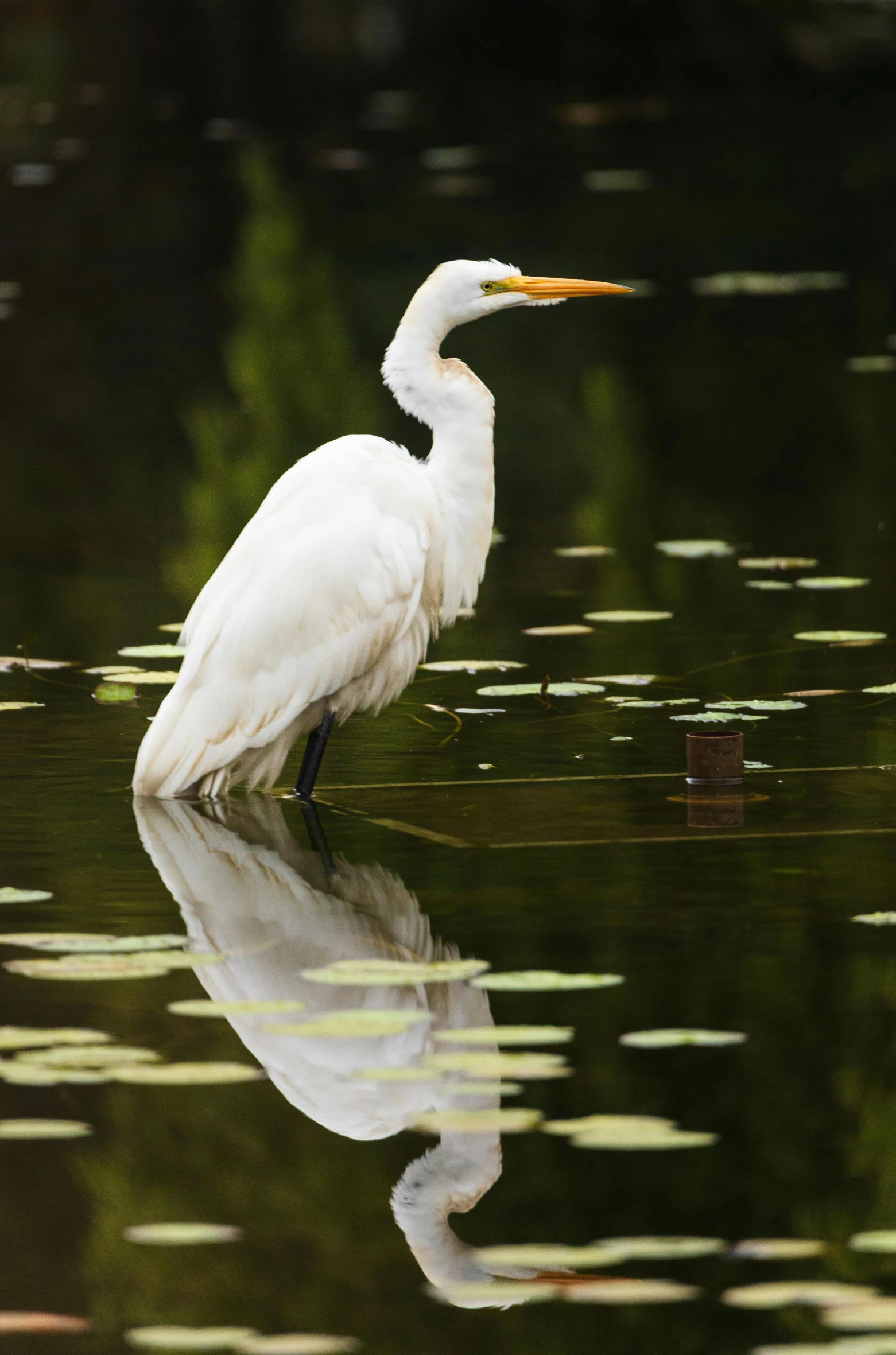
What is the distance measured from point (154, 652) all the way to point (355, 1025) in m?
3.60

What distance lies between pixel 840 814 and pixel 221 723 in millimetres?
1451

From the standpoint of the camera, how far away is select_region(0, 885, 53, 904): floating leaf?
516 cm

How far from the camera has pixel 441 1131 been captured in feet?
12.7

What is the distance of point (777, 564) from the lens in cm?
875

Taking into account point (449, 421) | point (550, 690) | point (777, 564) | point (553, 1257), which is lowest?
point (777, 564)

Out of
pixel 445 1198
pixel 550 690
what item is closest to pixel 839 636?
pixel 550 690

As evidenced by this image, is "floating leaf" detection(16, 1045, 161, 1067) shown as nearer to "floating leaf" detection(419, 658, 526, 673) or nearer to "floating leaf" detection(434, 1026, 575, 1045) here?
"floating leaf" detection(434, 1026, 575, 1045)

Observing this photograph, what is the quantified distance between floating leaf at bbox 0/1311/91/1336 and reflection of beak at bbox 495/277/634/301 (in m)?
3.76

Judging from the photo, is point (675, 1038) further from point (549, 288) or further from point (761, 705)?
point (549, 288)

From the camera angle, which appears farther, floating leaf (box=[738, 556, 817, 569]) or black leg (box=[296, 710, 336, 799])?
floating leaf (box=[738, 556, 817, 569])

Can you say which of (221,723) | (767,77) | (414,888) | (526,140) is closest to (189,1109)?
(414,888)

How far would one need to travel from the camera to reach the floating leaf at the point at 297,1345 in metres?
3.24

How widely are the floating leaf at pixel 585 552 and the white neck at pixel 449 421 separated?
2647mm

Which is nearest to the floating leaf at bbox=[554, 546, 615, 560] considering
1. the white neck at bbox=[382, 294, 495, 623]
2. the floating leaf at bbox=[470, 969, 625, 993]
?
the white neck at bbox=[382, 294, 495, 623]
